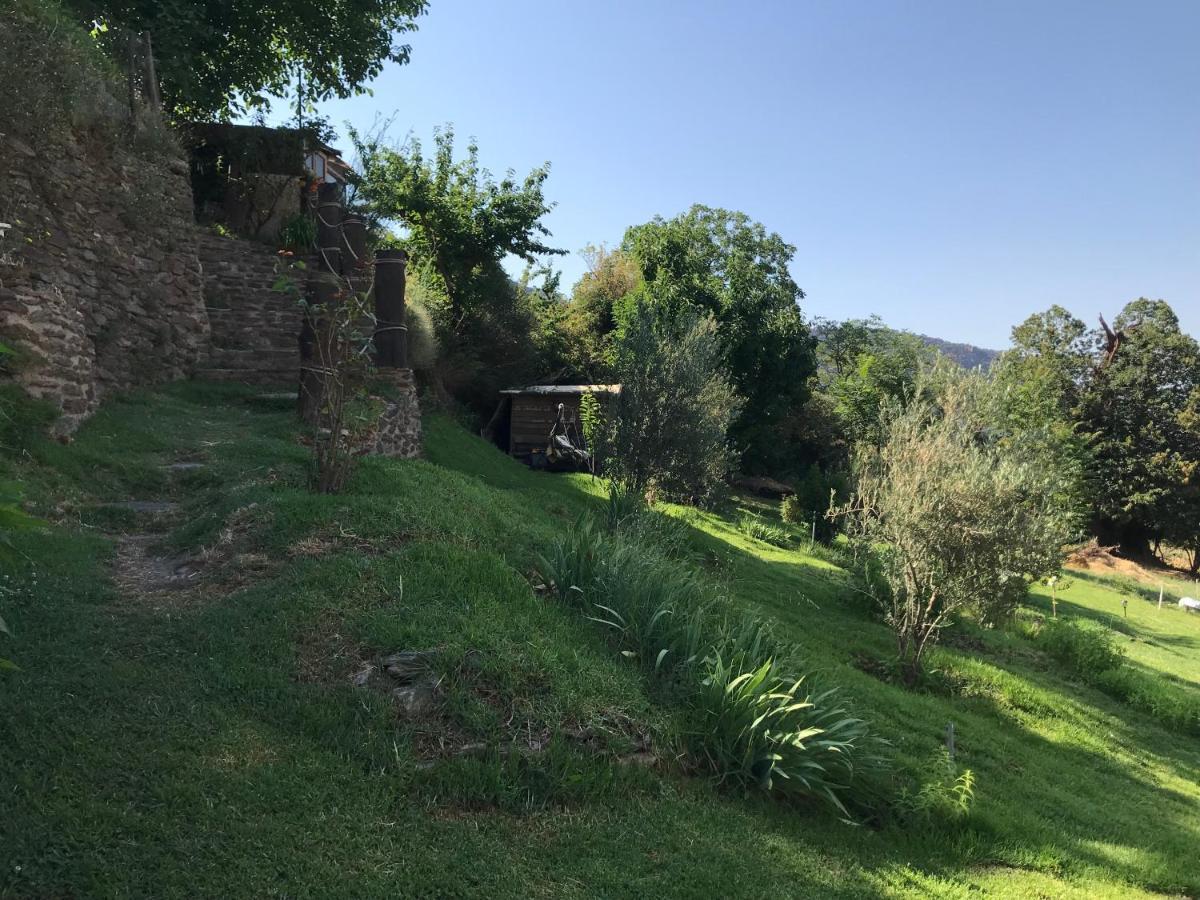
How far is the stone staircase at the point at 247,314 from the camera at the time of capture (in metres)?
12.1

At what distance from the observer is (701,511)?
50.0 feet

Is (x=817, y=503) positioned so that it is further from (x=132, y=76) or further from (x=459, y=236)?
(x=132, y=76)

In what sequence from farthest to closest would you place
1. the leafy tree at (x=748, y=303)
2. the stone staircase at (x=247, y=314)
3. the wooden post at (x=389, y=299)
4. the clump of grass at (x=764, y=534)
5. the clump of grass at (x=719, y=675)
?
the leafy tree at (x=748, y=303)
the clump of grass at (x=764, y=534)
the stone staircase at (x=247, y=314)
the wooden post at (x=389, y=299)
the clump of grass at (x=719, y=675)

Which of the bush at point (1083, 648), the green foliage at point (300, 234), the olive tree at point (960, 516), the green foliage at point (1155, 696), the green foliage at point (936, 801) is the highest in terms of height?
the green foliage at point (300, 234)

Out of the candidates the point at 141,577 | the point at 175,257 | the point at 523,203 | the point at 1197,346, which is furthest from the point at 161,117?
the point at 1197,346

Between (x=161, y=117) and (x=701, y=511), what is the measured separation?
11835 mm

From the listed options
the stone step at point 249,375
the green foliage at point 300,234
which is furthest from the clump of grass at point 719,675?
the green foliage at point 300,234

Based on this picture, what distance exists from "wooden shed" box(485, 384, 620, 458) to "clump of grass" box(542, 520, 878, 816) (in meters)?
13.5

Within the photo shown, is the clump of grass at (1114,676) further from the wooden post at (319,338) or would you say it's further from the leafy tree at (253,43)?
the leafy tree at (253,43)

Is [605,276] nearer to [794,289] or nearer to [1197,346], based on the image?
[794,289]

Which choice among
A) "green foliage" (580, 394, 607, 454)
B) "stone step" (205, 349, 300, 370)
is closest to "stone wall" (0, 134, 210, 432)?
"stone step" (205, 349, 300, 370)

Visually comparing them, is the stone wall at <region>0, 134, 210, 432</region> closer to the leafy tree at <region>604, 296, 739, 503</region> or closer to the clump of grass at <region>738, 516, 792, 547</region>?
the leafy tree at <region>604, 296, 739, 503</region>

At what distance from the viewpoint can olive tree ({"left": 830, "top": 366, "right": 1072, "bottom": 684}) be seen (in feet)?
24.1

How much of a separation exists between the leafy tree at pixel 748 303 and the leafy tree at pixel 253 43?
12.0 metres
